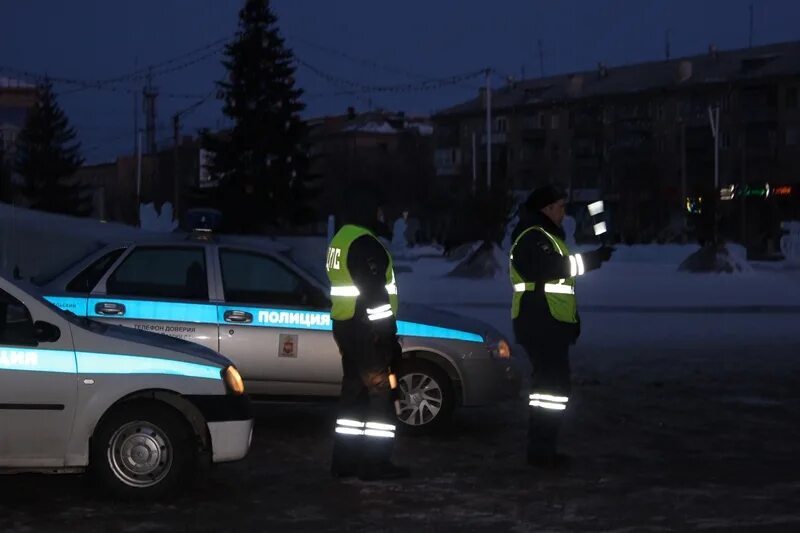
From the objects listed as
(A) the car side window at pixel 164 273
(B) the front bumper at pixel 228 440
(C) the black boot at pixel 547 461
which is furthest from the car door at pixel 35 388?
(C) the black boot at pixel 547 461

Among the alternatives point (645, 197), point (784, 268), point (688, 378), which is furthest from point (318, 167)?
point (688, 378)

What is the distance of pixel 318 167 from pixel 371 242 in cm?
9595

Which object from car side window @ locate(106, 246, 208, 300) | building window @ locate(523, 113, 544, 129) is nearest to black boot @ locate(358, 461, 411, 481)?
car side window @ locate(106, 246, 208, 300)

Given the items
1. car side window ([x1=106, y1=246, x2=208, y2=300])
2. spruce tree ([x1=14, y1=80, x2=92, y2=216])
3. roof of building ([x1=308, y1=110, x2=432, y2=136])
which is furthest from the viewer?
roof of building ([x1=308, y1=110, x2=432, y2=136])

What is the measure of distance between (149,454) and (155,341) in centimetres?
66

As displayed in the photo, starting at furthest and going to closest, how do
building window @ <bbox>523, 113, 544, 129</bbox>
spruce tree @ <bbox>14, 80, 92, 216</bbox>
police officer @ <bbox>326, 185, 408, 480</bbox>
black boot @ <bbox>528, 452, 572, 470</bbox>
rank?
1. building window @ <bbox>523, 113, 544, 129</bbox>
2. spruce tree @ <bbox>14, 80, 92, 216</bbox>
3. black boot @ <bbox>528, 452, 572, 470</bbox>
4. police officer @ <bbox>326, 185, 408, 480</bbox>

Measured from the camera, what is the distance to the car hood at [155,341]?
24.7ft

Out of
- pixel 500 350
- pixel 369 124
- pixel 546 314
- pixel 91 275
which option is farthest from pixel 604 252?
pixel 369 124

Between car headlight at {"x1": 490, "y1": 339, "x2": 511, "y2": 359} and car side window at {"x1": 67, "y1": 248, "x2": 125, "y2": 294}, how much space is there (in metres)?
2.96

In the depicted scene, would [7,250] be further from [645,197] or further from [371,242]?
[645,197]

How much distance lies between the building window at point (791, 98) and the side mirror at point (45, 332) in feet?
259

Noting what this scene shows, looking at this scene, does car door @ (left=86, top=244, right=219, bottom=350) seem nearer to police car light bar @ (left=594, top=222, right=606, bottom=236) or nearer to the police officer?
the police officer

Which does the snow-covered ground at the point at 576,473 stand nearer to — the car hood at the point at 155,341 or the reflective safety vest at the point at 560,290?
the car hood at the point at 155,341

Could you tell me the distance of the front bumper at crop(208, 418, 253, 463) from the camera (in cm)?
762
